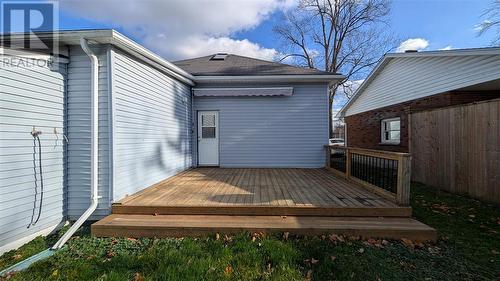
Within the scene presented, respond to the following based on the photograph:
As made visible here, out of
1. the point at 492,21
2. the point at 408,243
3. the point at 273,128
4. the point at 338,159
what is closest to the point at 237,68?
the point at 273,128

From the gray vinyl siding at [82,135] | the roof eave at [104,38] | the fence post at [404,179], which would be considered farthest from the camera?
the gray vinyl siding at [82,135]

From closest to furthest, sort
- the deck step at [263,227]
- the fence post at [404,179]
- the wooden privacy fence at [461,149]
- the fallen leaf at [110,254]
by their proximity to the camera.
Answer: the fallen leaf at [110,254] → the deck step at [263,227] → the fence post at [404,179] → the wooden privacy fence at [461,149]

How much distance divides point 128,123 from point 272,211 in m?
3.04

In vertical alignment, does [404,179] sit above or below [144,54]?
below

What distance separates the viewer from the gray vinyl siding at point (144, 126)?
4246 mm

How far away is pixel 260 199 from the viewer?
4246 millimetres

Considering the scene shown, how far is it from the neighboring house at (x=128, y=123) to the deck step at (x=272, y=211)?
32.6 inches

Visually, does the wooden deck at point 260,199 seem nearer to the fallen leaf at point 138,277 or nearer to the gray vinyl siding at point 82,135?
the gray vinyl siding at point 82,135

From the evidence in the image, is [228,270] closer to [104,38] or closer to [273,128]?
[104,38]

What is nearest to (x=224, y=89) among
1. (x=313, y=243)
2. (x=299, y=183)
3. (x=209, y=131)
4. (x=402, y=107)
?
(x=209, y=131)

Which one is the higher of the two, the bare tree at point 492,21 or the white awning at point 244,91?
the bare tree at point 492,21

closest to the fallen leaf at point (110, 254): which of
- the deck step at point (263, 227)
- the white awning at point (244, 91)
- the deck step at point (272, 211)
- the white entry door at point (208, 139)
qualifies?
the deck step at point (263, 227)

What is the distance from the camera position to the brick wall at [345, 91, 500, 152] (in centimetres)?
709

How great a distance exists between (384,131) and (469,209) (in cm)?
625
